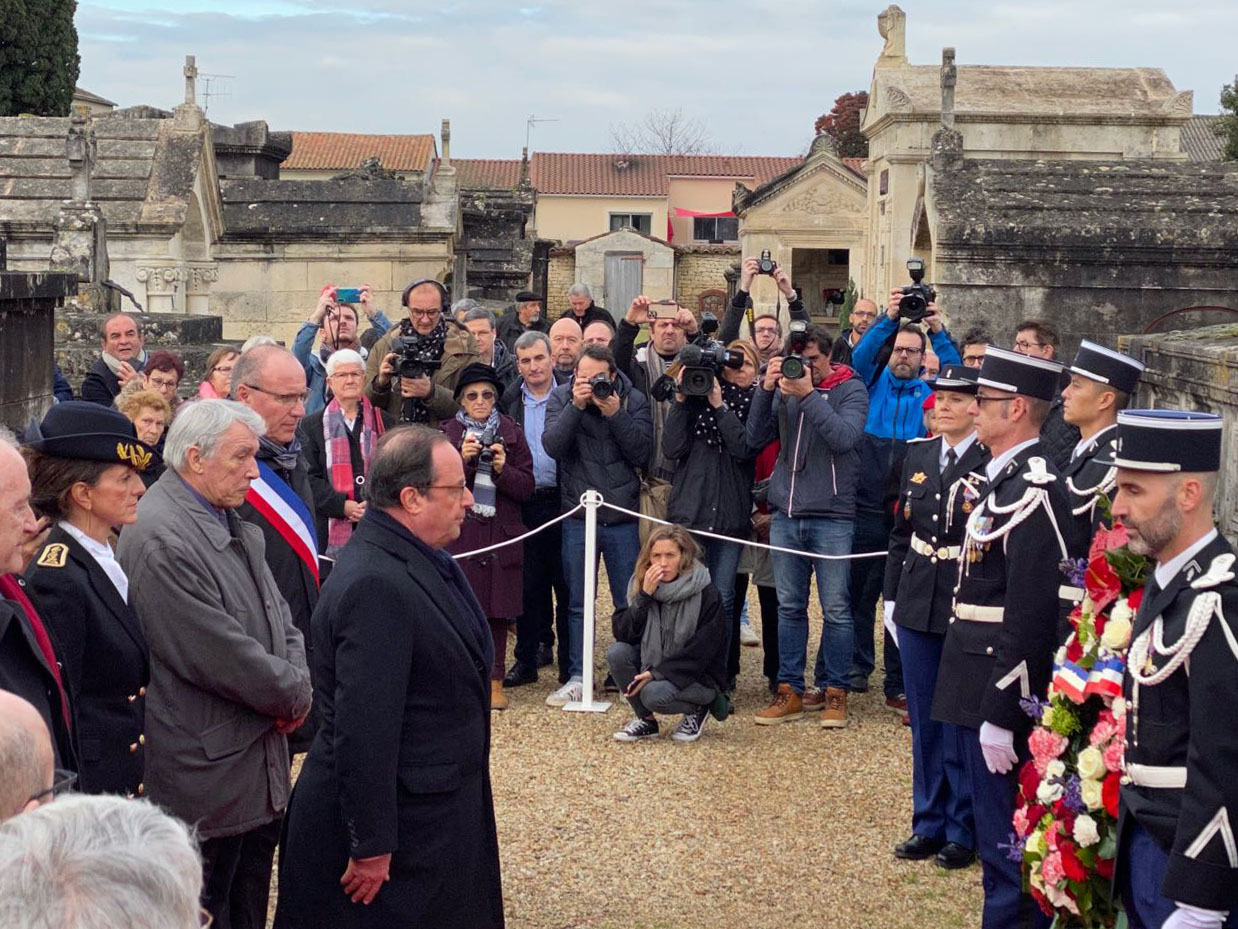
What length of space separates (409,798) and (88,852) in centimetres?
225

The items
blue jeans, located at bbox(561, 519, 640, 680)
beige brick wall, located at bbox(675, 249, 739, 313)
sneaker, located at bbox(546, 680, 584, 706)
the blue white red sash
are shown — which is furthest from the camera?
beige brick wall, located at bbox(675, 249, 739, 313)

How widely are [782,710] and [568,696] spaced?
1247mm

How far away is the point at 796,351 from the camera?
26.3 feet

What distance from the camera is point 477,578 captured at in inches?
334

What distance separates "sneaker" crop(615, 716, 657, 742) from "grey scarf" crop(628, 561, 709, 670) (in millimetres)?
300

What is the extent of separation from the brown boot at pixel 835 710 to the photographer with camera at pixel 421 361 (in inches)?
105

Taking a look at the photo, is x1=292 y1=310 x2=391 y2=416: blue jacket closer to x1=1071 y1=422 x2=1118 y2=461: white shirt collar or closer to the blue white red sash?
the blue white red sash

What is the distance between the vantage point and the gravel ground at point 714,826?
592cm

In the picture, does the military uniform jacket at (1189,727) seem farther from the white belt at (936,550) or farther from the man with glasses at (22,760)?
the man with glasses at (22,760)

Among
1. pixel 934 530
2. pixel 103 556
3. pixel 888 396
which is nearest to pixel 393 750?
pixel 103 556

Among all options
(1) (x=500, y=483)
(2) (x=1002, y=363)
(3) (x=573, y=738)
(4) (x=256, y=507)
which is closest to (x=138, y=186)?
(1) (x=500, y=483)

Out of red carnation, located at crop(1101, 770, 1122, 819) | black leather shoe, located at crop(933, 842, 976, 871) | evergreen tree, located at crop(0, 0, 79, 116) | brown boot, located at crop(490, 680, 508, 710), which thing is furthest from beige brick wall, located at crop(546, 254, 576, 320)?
red carnation, located at crop(1101, 770, 1122, 819)

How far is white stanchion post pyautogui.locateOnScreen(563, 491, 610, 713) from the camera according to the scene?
8422 millimetres

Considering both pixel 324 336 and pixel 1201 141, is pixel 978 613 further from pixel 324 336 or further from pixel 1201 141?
pixel 1201 141
